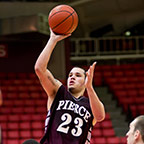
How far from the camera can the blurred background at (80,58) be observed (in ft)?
32.7

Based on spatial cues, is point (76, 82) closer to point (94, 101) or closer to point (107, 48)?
point (94, 101)

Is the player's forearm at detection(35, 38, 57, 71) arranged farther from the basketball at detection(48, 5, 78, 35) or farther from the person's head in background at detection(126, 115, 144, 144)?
the person's head in background at detection(126, 115, 144, 144)

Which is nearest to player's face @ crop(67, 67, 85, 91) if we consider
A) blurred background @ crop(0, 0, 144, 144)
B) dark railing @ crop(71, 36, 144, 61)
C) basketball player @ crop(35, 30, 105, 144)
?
basketball player @ crop(35, 30, 105, 144)

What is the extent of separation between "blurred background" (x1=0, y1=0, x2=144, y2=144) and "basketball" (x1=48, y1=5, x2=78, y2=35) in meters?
5.73

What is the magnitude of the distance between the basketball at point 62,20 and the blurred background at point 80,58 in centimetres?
573

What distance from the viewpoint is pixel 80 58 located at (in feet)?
46.0

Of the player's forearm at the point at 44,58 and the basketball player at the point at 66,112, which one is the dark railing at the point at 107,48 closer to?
the basketball player at the point at 66,112

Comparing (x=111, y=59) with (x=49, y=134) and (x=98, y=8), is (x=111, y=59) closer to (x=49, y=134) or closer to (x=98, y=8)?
(x=98, y=8)

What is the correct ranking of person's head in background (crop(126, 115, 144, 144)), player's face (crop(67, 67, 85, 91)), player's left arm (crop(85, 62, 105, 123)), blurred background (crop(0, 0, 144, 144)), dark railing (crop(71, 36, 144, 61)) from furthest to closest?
dark railing (crop(71, 36, 144, 61)) → blurred background (crop(0, 0, 144, 144)) → player's face (crop(67, 67, 85, 91)) → player's left arm (crop(85, 62, 105, 123)) → person's head in background (crop(126, 115, 144, 144))

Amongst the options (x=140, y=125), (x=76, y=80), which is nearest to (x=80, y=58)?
(x=76, y=80)

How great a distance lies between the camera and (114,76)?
12.6m

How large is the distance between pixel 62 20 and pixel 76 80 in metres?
0.59

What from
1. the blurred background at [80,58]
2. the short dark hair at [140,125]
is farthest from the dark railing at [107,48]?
the short dark hair at [140,125]

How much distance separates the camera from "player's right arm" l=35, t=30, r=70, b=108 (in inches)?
131
